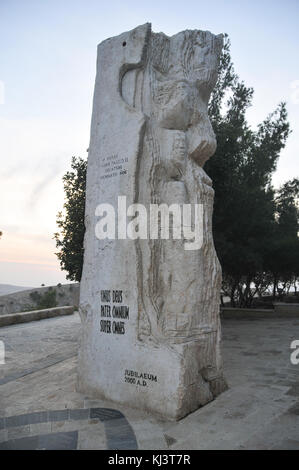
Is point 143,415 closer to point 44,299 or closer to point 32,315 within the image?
point 32,315

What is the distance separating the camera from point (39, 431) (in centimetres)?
367

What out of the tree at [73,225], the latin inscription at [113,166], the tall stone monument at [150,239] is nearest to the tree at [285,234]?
the tree at [73,225]

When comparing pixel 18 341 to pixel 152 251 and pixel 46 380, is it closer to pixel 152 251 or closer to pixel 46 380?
pixel 46 380

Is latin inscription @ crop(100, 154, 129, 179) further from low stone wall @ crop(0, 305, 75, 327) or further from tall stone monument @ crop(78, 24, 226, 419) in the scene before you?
low stone wall @ crop(0, 305, 75, 327)

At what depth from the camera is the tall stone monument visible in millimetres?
4270

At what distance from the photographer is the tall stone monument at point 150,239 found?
427cm

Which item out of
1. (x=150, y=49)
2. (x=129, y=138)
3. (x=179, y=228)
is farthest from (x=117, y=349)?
(x=150, y=49)

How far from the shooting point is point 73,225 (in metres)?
10.8

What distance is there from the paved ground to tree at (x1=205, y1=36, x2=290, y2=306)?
5340 millimetres

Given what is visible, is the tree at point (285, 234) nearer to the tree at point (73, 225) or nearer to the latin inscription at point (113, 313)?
the tree at point (73, 225)

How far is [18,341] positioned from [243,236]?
7.66 m

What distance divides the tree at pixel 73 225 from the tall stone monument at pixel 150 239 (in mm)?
5665

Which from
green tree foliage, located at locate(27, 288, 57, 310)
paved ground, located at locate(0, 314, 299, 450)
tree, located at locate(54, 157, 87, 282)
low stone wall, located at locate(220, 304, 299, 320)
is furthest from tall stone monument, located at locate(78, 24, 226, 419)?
green tree foliage, located at locate(27, 288, 57, 310)

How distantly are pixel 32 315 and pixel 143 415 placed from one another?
912 cm
